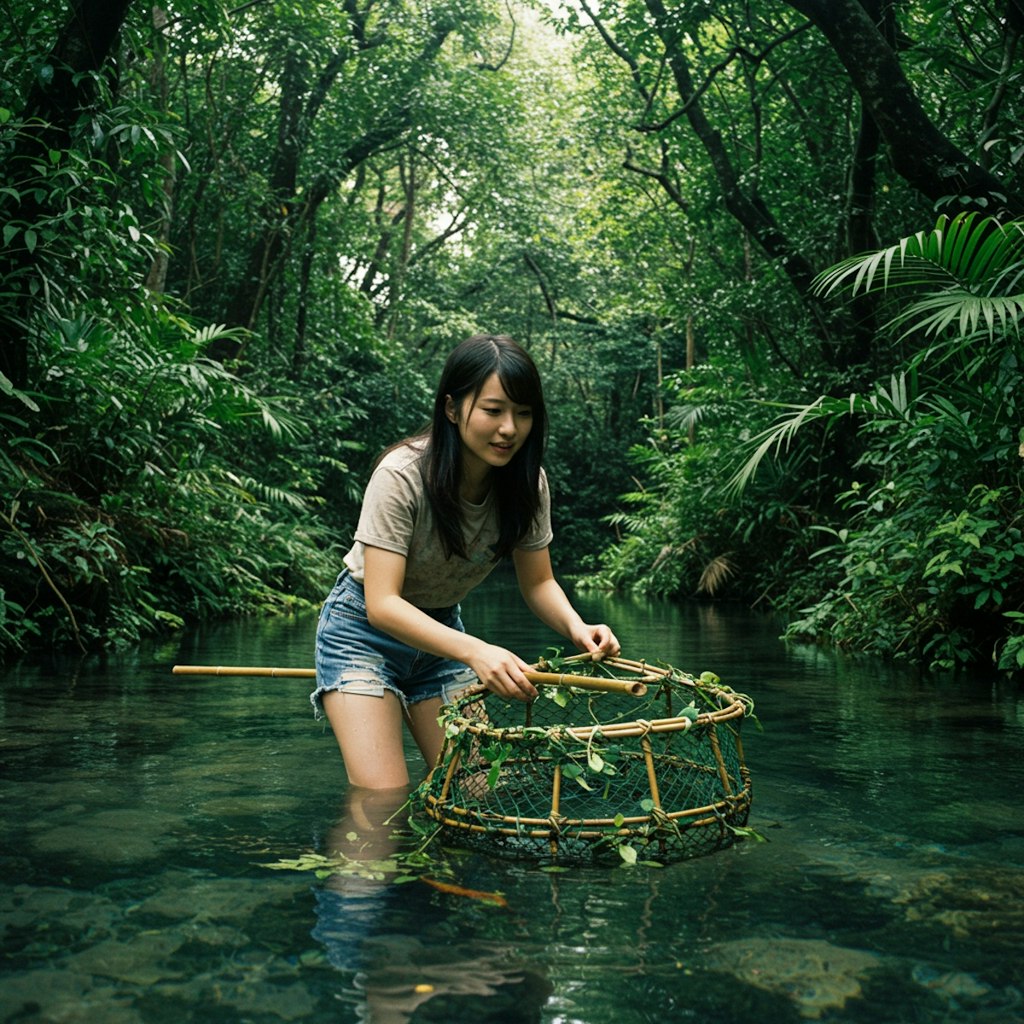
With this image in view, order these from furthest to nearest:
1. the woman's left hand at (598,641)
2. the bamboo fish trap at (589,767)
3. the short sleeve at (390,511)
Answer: the short sleeve at (390,511)
the woman's left hand at (598,641)
the bamboo fish trap at (589,767)

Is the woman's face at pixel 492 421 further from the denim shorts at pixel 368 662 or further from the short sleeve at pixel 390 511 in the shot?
the denim shorts at pixel 368 662

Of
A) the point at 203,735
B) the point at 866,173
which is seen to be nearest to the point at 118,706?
the point at 203,735

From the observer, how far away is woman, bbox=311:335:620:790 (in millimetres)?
3146

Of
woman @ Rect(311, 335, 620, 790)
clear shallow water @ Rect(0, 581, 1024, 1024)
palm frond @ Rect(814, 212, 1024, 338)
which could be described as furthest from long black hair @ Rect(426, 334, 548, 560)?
palm frond @ Rect(814, 212, 1024, 338)

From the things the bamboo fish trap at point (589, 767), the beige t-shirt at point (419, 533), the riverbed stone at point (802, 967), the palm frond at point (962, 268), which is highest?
the palm frond at point (962, 268)

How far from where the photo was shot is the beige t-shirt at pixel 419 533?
3234mm

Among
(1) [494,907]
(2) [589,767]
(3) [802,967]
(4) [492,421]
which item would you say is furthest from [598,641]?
(3) [802,967]

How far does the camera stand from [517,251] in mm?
25375

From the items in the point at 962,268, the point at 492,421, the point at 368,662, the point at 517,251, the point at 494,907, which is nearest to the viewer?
the point at 494,907

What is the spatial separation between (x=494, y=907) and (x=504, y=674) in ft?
1.72

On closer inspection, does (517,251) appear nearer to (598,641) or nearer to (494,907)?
(598,641)

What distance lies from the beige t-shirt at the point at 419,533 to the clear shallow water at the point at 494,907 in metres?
0.70

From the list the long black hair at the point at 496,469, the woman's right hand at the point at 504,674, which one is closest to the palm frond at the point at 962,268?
the long black hair at the point at 496,469

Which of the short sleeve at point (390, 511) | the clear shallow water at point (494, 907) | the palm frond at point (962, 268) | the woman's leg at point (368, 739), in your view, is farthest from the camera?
the palm frond at point (962, 268)
